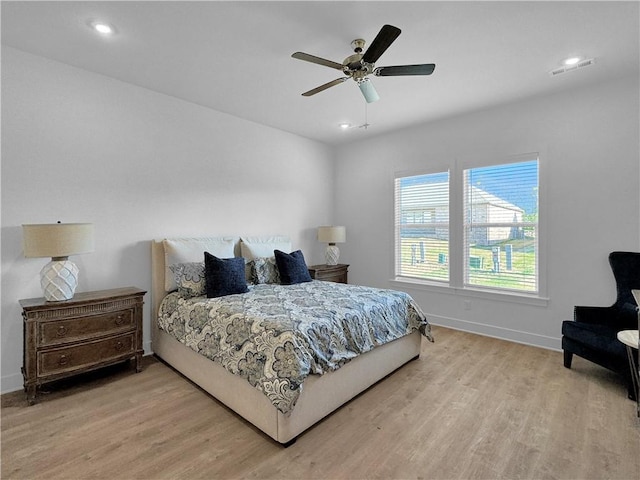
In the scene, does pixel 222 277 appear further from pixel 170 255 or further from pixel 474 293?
pixel 474 293

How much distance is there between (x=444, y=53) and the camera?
2.71 metres

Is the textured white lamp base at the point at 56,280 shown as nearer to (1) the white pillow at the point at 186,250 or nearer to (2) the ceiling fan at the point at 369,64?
(1) the white pillow at the point at 186,250

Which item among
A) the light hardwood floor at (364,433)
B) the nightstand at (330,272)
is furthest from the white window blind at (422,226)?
the light hardwood floor at (364,433)

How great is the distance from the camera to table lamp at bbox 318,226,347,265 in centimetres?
505

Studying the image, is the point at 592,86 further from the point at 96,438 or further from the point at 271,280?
the point at 96,438

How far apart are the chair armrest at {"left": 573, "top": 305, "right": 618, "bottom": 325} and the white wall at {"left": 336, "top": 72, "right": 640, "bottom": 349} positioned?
0.40m

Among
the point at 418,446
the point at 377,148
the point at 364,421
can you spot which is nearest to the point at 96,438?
the point at 364,421

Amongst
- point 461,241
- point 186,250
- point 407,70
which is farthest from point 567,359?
point 186,250

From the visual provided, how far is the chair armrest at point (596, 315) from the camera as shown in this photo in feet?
9.78

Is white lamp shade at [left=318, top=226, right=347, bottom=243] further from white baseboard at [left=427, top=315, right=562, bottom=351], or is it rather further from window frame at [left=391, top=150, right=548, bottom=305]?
white baseboard at [left=427, top=315, right=562, bottom=351]

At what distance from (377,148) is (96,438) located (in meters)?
4.79

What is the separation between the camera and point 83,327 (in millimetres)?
2670

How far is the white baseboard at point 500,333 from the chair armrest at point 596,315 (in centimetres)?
62

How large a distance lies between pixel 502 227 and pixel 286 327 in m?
3.20
